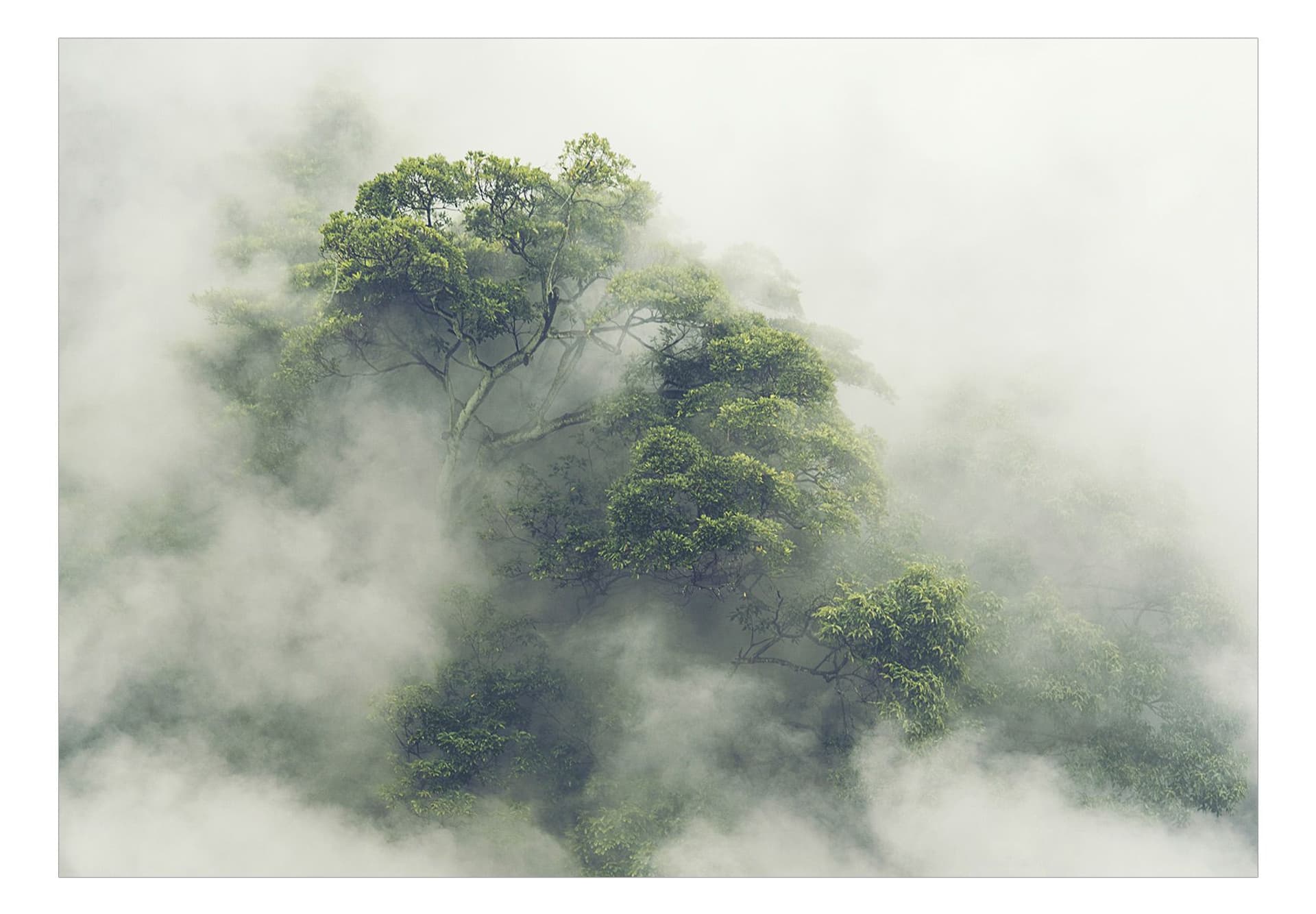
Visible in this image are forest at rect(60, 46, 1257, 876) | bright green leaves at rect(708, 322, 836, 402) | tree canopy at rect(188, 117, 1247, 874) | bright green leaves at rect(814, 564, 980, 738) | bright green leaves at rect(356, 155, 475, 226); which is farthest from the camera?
bright green leaves at rect(356, 155, 475, 226)

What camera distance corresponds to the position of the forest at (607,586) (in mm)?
8016

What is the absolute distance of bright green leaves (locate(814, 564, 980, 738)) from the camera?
25.9ft

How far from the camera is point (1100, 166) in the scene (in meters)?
9.70

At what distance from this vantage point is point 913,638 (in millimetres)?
8047

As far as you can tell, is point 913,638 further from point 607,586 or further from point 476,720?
point 476,720

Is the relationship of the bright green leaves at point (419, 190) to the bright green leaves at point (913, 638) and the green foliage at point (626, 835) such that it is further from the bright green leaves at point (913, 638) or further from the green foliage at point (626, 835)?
the green foliage at point (626, 835)

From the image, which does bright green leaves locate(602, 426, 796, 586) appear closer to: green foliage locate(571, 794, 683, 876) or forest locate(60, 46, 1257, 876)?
forest locate(60, 46, 1257, 876)

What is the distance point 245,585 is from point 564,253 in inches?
162

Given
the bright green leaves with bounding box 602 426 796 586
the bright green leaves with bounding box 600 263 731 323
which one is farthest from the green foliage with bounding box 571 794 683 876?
the bright green leaves with bounding box 600 263 731 323

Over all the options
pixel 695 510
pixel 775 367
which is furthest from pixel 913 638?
pixel 775 367

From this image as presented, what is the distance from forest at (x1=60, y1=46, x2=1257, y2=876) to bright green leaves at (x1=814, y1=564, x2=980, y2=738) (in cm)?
3

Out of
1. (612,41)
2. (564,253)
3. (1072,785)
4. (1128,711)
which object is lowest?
(1072,785)
